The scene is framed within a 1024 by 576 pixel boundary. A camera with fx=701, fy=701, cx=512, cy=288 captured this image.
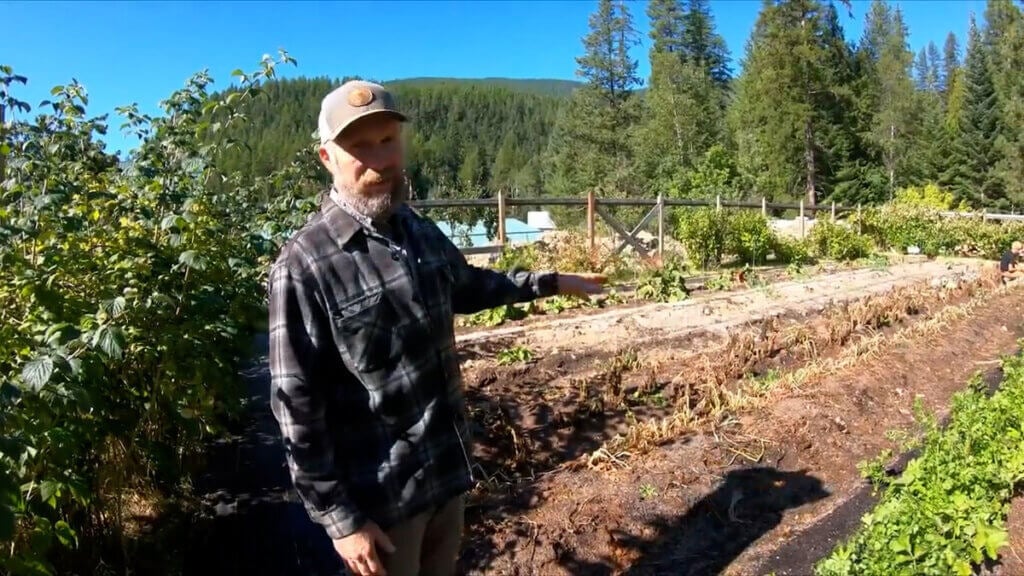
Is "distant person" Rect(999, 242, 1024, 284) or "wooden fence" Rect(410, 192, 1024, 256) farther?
"wooden fence" Rect(410, 192, 1024, 256)

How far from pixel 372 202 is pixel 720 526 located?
2453 mm

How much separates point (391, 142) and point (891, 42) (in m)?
61.6

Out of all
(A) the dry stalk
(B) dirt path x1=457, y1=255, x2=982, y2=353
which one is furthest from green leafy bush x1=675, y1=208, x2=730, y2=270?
(A) the dry stalk

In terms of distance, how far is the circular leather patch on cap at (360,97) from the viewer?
1492mm

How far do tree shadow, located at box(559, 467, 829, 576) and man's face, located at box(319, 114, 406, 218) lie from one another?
1939mm

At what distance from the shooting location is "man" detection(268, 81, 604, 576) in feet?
5.04

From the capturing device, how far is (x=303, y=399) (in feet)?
5.06

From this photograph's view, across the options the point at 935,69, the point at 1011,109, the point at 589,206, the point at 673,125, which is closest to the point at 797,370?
the point at 589,206

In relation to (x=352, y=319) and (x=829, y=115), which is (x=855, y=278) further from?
(x=829, y=115)

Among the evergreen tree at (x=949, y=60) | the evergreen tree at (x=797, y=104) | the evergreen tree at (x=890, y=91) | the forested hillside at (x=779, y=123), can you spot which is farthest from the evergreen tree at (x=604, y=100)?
the evergreen tree at (x=949, y=60)

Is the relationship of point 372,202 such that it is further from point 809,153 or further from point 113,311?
point 809,153

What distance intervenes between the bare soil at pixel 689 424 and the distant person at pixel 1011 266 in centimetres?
287

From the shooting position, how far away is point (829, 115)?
34312 millimetres

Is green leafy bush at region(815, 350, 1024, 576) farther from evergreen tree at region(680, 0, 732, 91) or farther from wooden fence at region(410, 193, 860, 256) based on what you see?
evergreen tree at region(680, 0, 732, 91)
